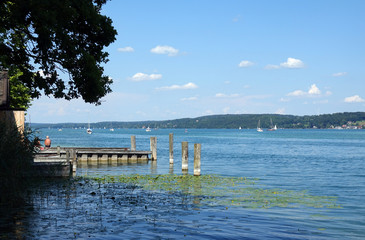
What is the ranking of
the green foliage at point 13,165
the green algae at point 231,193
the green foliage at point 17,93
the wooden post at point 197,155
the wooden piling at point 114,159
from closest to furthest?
the green foliage at point 13,165 → the green algae at point 231,193 → the wooden post at point 197,155 → the green foliage at point 17,93 → the wooden piling at point 114,159

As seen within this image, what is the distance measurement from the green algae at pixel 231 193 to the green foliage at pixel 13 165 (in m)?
8.54

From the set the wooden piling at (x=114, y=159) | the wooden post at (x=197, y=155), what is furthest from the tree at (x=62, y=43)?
the wooden piling at (x=114, y=159)

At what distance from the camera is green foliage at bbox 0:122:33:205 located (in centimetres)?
1339

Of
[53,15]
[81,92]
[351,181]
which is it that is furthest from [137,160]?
[53,15]

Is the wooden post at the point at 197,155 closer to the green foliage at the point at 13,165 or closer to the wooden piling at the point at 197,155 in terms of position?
the wooden piling at the point at 197,155

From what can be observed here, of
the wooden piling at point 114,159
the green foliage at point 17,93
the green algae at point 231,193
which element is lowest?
the green algae at point 231,193

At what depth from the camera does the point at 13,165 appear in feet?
44.4

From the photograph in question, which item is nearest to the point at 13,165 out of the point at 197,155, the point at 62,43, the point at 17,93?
the point at 62,43

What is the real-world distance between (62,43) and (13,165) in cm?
691

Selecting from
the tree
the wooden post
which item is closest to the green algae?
the wooden post

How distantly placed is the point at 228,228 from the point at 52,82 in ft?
35.7

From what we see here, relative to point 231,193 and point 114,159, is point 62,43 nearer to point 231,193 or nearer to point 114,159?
point 231,193

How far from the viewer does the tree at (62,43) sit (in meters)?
17.2

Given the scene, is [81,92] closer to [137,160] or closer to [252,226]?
[252,226]
